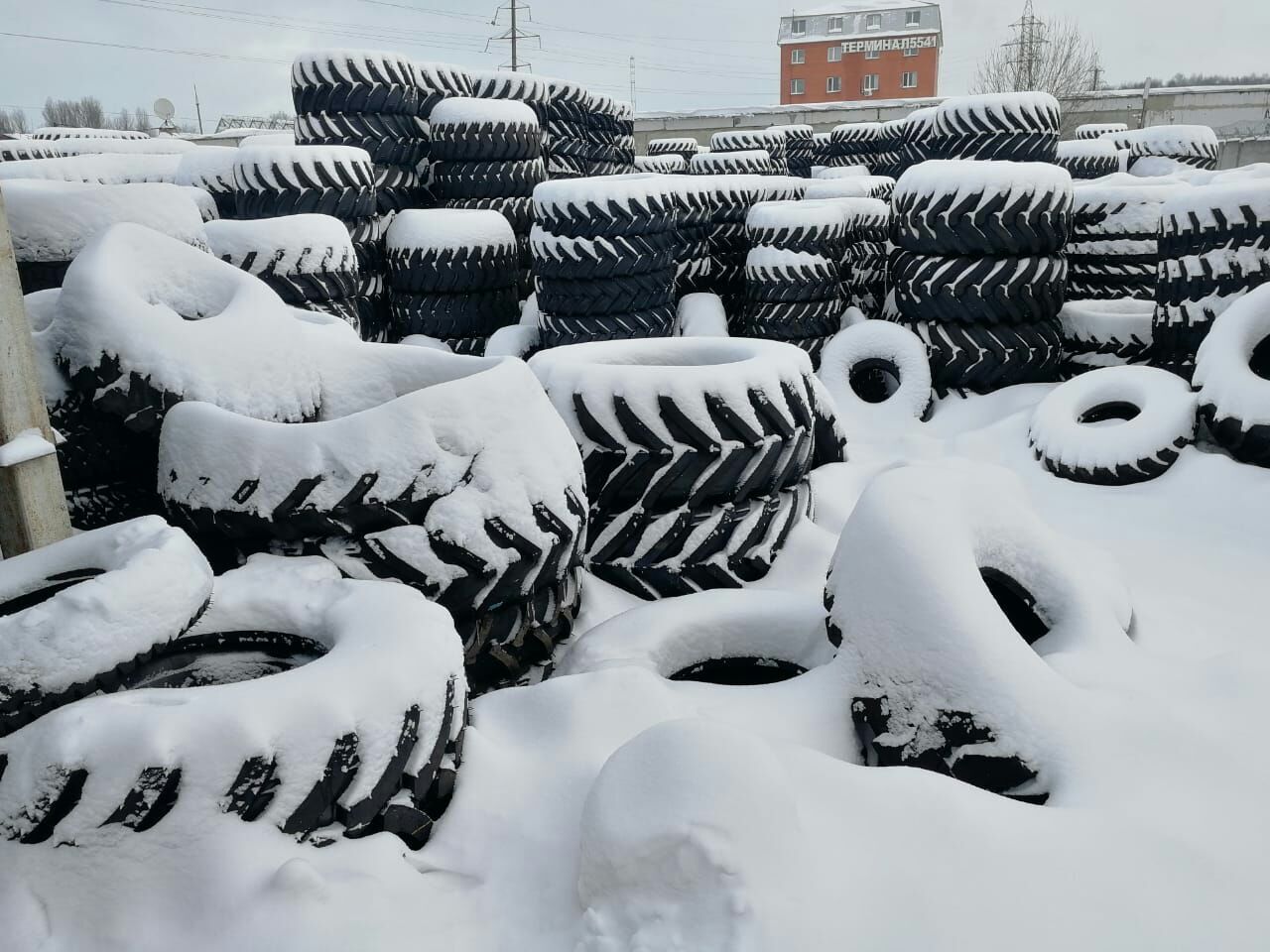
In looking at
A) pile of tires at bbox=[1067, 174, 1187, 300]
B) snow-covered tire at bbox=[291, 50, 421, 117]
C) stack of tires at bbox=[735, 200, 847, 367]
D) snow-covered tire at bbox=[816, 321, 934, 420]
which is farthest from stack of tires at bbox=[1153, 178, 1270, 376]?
snow-covered tire at bbox=[291, 50, 421, 117]

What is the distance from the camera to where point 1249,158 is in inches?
695

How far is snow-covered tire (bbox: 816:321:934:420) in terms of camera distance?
13.0ft

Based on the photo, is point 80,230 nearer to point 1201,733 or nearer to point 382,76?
point 1201,733

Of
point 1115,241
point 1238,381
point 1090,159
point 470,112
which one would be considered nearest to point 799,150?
point 1090,159

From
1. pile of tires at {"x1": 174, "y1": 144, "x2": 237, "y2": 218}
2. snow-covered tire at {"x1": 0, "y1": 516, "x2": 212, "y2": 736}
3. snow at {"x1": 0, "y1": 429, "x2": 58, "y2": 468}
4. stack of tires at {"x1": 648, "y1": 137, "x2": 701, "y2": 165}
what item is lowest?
snow-covered tire at {"x1": 0, "y1": 516, "x2": 212, "y2": 736}

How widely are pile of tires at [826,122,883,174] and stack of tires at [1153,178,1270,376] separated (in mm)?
7212

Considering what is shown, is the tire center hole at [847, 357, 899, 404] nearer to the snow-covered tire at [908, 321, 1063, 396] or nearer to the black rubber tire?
the snow-covered tire at [908, 321, 1063, 396]

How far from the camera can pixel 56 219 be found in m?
1.97

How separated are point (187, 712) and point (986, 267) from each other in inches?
144

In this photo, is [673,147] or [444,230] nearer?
[444,230]

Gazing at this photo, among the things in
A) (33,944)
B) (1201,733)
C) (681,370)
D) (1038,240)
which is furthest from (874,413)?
(33,944)

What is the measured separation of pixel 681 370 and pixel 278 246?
6.87 ft

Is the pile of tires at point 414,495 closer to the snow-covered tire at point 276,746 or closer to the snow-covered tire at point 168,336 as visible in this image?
the snow-covered tire at point 168,336

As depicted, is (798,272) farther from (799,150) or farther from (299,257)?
(799,150)
